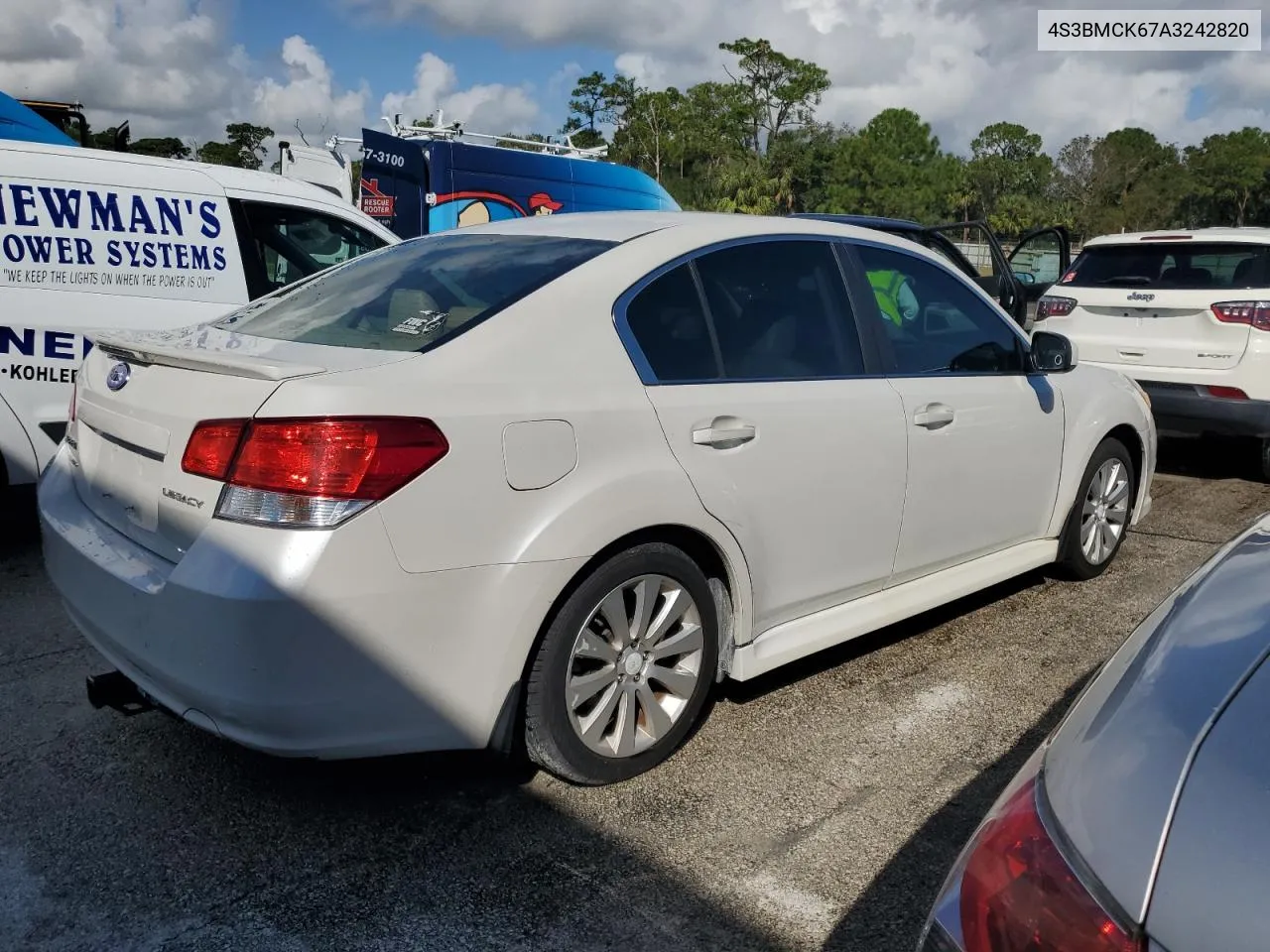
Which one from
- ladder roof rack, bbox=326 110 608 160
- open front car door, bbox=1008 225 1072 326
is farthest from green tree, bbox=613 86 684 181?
ladder roof rack, bbox=326 110 608 160

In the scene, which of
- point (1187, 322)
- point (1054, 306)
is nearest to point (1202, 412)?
point (1187, 322)

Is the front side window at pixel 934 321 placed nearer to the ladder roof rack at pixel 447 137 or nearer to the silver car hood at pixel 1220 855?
the silver car hood at pixel 1220 855

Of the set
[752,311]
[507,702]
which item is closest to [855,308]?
[752,311]

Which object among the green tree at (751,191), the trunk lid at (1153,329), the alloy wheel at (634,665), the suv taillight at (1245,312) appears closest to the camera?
the alloy wheel at (634,665)

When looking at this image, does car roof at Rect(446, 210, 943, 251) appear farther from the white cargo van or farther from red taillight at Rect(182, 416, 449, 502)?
the white cargo van

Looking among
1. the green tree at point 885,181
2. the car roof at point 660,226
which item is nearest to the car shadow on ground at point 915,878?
the car roof at point 660,226

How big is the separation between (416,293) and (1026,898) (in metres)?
2.46

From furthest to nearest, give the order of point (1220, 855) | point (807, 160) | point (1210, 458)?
1. point (807, 160)
2. point (1210, 458)
3. point (1220, 855)

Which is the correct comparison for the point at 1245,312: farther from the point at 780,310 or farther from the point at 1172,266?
the point at 780,310

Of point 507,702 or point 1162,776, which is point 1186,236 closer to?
point 507,702

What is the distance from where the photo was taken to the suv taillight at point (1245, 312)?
680 cm

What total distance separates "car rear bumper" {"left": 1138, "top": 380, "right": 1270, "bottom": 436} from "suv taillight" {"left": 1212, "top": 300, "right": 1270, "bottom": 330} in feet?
1.49

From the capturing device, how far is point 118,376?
9.84 feet

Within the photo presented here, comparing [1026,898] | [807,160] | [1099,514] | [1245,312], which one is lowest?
[1099,514]
